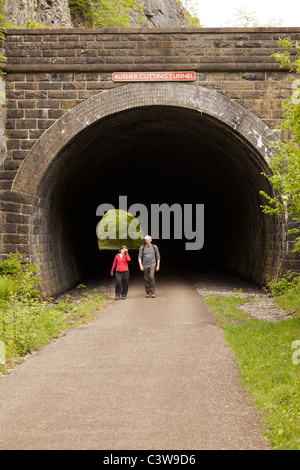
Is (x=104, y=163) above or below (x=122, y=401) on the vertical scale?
above

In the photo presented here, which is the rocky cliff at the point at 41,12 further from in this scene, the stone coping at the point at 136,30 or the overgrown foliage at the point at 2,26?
the stone coping at the point at 136,30

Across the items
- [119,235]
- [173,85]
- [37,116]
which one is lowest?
[119,235]

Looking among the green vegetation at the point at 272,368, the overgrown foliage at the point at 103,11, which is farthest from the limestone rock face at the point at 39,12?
the green vegetation at the point at 272,368

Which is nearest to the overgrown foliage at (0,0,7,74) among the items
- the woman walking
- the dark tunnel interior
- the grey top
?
the dark tunnel interior

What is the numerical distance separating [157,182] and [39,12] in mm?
11166

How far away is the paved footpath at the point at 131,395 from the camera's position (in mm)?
3871

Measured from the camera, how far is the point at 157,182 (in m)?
24.6

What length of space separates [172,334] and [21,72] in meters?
7.62

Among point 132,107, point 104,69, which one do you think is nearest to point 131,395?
point 132,107

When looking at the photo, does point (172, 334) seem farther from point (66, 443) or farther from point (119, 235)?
point (119, 235)

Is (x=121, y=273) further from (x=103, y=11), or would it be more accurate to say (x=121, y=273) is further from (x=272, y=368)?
(x=103, y=11)

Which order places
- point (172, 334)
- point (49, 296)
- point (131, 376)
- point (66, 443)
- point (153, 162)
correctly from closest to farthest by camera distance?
point (66, 443), point (131, 376), point (172, 334), point (49, 296), point (153, 162)

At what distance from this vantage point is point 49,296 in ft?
41.2

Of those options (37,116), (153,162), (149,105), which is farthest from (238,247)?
(37,116)
